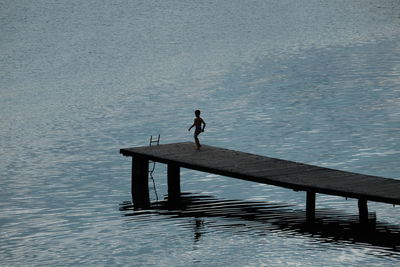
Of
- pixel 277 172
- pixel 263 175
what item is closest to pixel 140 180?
pixel 277 172

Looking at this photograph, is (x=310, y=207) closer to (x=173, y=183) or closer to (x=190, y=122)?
(x=173, y=183)

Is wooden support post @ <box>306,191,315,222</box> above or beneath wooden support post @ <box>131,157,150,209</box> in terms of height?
beneath

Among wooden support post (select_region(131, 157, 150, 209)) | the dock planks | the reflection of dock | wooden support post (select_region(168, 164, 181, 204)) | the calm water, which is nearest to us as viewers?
the dock planks

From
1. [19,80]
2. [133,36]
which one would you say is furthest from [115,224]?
[133,36]

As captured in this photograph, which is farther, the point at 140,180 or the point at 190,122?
the point at 190,122

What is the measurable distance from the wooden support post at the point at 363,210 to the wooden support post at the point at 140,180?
10155 mm

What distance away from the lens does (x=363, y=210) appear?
38531mm

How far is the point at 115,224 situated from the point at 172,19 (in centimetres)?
9116

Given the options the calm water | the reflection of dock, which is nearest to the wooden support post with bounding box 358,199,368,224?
the reflection of dock

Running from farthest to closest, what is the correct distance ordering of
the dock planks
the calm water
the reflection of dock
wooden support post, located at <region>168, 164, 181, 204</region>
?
1. wooden support post, located at <region>168, 164, 181, 204</region>
2. the calm water
3. the reflection of dock
4. the dock planks

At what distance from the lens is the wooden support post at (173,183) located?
147 ft

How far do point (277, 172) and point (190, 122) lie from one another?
25.2 m

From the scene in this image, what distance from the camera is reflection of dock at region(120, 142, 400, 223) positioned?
37.6 meters

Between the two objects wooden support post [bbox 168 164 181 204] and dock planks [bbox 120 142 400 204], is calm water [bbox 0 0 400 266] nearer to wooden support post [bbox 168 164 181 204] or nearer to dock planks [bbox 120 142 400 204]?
wooden support post [bbox 168 164 181 204]
